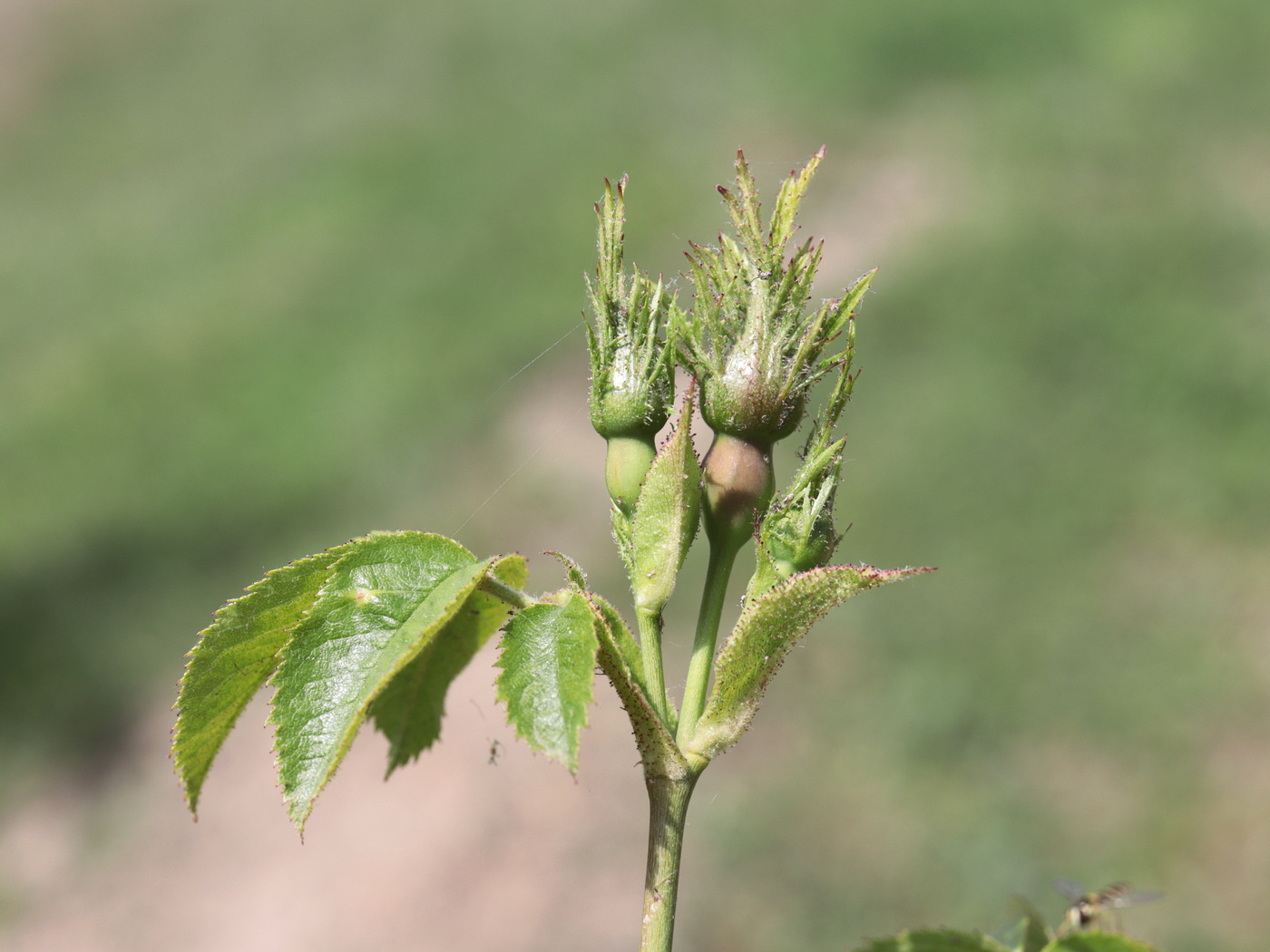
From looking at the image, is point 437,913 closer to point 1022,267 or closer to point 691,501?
point 691,501

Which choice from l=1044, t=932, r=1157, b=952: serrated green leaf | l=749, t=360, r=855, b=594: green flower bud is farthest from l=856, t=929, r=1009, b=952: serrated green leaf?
l=749, t=360, r=855, b=594: green flower bud

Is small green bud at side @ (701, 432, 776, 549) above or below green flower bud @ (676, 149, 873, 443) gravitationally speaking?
below

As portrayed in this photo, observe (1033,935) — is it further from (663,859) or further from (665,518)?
(665,518)

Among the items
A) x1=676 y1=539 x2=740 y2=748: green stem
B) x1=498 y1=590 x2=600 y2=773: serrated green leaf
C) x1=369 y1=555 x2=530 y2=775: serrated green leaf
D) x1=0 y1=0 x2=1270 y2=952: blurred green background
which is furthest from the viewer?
x1=0 y1=0 x2=1270 y2=952: blurred green background

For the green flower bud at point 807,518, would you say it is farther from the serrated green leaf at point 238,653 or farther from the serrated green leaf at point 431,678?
the serrated green leaf at point 238,653

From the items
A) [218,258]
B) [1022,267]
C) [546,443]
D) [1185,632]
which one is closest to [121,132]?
[218,258]

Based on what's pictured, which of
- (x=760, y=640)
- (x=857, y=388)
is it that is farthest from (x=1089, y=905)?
(x=857, y=388)

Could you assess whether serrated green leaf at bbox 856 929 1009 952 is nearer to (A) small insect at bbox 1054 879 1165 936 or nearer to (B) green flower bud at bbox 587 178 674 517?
(A) small insect at bbox 1054 879 1165 936
